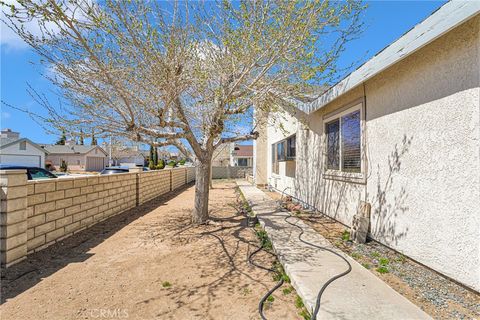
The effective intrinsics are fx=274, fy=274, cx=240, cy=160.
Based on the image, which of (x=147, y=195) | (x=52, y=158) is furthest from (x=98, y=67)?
(x=52, y=158)

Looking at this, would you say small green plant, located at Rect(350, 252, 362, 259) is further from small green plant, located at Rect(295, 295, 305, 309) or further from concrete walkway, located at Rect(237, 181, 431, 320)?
small green plant, located at Rect(295, 295, 305, 309)

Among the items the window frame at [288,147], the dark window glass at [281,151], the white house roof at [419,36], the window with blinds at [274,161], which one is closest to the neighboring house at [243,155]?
the window with blinds at [274,161]

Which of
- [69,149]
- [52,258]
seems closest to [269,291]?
[52,258]

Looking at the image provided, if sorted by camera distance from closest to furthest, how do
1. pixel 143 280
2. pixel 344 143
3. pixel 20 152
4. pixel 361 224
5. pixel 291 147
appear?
pixel 143 280, pixel 361 224, pixel 344 143, pixel 291 147, pixel 20 152

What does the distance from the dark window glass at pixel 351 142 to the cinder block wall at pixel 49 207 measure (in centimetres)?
623

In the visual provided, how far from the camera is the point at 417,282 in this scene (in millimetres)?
3543

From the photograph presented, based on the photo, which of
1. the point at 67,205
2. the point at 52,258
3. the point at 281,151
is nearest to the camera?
the point at 52,258

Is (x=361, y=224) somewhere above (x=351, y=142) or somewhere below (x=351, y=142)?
below

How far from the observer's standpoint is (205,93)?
6441mm

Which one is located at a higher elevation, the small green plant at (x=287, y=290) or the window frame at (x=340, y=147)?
the window frame at (x=340, y=147)

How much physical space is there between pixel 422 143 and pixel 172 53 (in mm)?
4395

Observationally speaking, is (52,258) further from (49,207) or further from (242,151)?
(242,151)

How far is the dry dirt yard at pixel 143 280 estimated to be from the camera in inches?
119

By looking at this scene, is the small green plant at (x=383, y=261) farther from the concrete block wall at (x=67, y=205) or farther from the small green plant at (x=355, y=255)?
the concrete block wall at (x=67, y=205)
